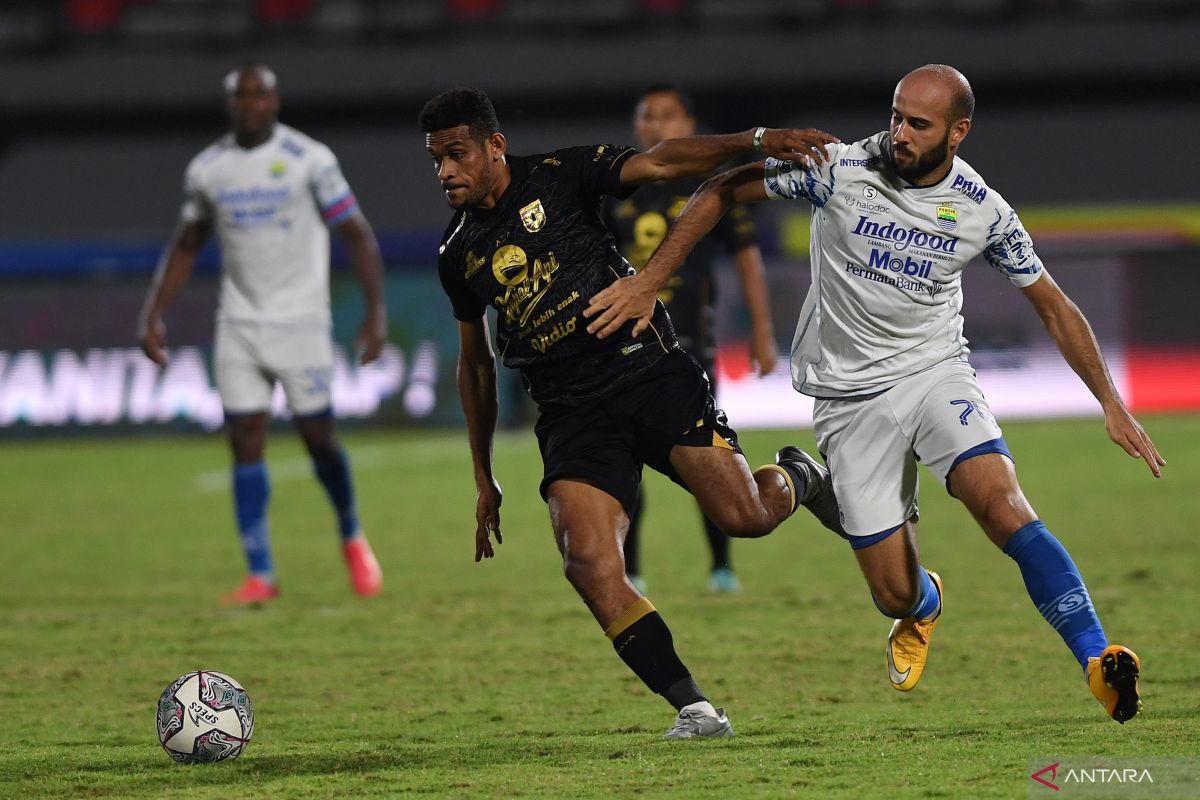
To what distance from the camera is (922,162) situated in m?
5.21

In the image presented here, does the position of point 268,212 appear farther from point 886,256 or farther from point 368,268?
point 886,256

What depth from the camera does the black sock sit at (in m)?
5.11

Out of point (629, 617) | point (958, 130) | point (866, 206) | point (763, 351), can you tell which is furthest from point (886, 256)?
point (763, 351)

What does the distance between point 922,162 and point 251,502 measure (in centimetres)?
440

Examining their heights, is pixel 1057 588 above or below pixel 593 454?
below

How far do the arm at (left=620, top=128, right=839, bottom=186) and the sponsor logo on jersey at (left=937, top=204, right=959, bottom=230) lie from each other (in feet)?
1.26

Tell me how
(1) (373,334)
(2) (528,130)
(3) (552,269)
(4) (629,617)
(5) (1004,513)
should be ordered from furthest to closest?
(2) (528,130)
(1) (373,334)
(3) (552,269)
(4) (629,617)
(5) (1004,513)

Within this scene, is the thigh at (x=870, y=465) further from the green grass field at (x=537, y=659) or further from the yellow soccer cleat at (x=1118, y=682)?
the yellow soccer cleat at (x=1118, y=682)

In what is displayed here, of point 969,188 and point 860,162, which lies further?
point 860,162

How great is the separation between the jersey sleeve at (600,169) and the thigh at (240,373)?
3449 mm

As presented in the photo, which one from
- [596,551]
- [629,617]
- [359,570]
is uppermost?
[596,551]

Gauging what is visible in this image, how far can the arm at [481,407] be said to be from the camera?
225 inches

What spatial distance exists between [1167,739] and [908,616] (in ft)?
3.68

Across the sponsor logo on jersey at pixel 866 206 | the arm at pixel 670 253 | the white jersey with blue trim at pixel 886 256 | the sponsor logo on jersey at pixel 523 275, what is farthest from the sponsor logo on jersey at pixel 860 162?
the sponsor logo on jersey at pixel 523 275
